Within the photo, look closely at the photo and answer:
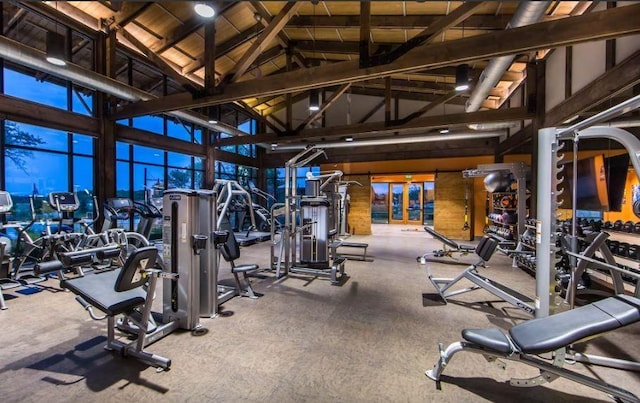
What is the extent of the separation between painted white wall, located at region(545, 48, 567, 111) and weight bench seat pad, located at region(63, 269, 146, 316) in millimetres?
6874

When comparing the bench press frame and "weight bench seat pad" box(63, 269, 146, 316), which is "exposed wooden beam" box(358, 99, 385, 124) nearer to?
the bench press frame

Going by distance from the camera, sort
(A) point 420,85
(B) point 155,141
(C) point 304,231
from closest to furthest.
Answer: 1. (C) point 304,231
2. (B) point 155,141
3. (A) point 420,85

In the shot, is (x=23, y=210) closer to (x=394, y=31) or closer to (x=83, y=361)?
(x=83, y=361)

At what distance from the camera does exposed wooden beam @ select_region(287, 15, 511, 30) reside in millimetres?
4980

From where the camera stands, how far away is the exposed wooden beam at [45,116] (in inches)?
196

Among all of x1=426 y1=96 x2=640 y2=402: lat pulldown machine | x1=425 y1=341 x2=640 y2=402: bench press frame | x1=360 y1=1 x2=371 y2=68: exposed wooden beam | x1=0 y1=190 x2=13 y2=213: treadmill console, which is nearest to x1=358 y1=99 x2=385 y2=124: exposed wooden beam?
x1=360 y1=1 x2=371 y2=68: exposed wooden beam

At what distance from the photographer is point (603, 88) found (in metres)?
3.78

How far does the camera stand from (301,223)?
5656 mm

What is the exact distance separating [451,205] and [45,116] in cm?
1105

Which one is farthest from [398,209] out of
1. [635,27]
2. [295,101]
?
[635,27]

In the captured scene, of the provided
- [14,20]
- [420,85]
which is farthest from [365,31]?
[14,20]

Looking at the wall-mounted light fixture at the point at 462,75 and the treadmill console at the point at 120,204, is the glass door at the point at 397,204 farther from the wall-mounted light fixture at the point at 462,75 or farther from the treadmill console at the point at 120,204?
the treadmill console at the point at 120,204

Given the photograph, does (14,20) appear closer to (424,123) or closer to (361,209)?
(424,123)

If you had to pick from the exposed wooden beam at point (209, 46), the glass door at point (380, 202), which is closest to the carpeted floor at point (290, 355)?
the exposed wooden beam at point (209, 46)
